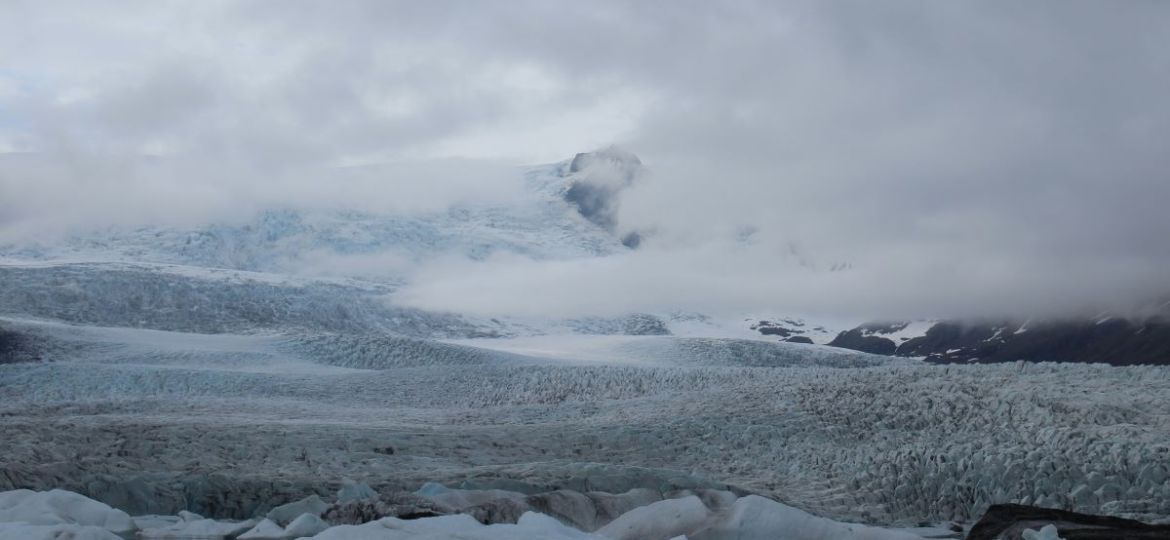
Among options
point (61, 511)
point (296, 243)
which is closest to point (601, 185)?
point (296, 243)

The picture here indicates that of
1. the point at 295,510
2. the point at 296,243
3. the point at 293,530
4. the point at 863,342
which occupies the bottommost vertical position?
the point at 295,510

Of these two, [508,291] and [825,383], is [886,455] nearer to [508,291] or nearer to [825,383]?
[825,383]

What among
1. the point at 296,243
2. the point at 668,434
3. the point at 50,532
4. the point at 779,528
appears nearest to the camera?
the point at 50,532

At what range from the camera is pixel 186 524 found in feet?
34.7

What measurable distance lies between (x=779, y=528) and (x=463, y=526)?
278cm

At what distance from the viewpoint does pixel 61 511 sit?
9820 mm

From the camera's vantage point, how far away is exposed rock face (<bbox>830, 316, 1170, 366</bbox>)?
309ft

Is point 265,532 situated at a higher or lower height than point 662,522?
lower

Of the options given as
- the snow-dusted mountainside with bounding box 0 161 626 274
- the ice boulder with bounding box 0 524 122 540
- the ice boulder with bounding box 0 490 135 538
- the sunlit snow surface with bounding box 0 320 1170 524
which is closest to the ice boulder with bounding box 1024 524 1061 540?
the sunlit snow surface with bounding box 0 320 1170 524

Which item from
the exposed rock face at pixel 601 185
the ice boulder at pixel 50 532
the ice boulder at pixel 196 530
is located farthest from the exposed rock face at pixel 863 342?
the ice boulder at pixel 50 532

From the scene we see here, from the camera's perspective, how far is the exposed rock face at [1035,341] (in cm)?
9412

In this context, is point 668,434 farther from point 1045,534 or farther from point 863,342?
point 863,342

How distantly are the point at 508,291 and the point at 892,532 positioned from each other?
4168 inches

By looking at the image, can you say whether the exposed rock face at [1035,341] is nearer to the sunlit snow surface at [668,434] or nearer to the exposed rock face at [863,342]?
the exposed rock face at [863,342]
